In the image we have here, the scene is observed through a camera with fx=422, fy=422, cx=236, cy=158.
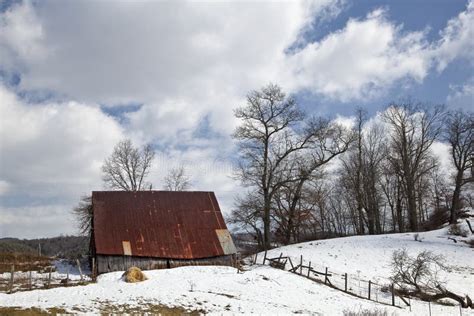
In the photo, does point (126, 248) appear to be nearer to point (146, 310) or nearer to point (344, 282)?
point (146, 310)

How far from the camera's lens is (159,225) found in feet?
97.8

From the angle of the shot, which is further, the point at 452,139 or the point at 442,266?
the point at 452,139

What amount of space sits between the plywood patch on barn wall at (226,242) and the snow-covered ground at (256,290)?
5.84 feet

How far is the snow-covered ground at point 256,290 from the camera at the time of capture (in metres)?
18.0

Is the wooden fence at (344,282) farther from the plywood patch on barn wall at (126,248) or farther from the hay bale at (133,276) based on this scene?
the hay bale at (133,276)

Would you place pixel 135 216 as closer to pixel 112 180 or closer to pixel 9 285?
pixel 9 285

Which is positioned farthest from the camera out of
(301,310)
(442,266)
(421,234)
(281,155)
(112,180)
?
(112,180)

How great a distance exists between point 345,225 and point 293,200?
85.2 feet

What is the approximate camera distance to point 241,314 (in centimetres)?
1717

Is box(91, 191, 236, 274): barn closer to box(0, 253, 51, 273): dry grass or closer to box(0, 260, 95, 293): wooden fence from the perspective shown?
box(0, 260, 95, 293): wooden fence

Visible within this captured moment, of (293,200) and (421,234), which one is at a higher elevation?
(293,200)

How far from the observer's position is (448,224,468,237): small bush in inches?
1462

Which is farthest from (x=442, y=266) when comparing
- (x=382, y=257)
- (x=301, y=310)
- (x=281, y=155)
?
(x=281, y=155)

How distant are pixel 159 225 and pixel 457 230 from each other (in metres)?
26.5
